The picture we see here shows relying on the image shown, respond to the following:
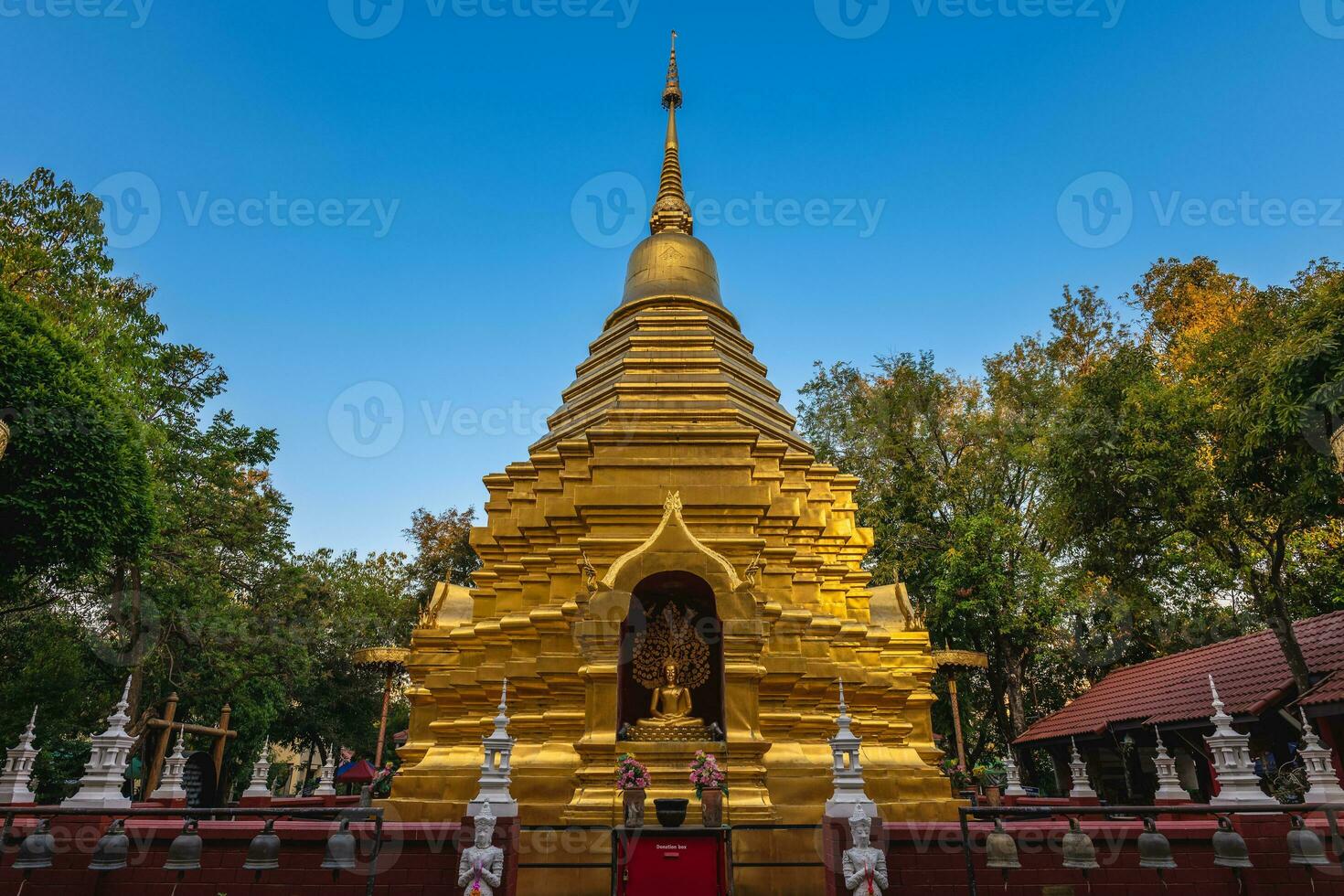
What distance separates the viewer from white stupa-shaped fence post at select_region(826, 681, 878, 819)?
730cm

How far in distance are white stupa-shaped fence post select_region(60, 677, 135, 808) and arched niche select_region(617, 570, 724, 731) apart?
607 cm

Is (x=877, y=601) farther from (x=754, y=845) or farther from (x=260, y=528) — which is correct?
(x=260, y=528)

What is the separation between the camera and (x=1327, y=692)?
12.2 metres

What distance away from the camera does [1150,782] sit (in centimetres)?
1845

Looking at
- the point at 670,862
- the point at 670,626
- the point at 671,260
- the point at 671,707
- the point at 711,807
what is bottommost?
the point at 670,862

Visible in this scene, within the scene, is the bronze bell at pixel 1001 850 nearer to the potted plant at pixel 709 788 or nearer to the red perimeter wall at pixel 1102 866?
the red perimeter wall at pixel 1102 866

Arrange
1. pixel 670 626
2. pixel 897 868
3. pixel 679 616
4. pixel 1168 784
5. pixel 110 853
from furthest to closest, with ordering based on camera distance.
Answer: pixel 1168 784 → pixel 679 616 → pixel 670 626 → pixel 897 868 → pixel 110 853

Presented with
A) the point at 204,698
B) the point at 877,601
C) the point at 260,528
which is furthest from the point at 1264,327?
the point at 204,698

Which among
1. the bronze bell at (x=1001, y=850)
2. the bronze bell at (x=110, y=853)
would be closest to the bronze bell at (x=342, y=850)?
the bronze bell at (x=110, y=853)

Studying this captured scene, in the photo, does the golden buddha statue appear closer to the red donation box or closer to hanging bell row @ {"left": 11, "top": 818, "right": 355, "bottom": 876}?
the red donation box

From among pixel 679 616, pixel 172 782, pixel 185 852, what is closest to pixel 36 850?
pixel 185 852

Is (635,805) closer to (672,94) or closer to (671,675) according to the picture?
(671,675)

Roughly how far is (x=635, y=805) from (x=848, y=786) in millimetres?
2542

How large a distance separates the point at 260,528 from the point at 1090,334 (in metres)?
26.9
